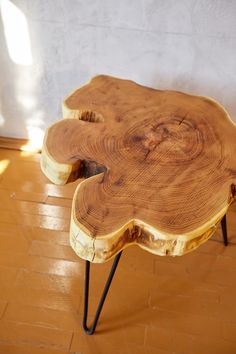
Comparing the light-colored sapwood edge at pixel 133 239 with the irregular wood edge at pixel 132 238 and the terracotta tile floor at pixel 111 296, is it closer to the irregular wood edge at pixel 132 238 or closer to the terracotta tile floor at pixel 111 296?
the irregular wood edge at pixel 132 238

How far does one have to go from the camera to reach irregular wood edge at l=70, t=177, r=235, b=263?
712 millimetres

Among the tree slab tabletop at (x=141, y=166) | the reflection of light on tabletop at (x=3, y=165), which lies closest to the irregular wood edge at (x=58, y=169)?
the tree slab tabletop at (x=141, y=166)

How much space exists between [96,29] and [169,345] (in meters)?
1.16

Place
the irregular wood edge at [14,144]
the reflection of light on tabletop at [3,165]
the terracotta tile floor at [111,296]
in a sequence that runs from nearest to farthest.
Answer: the terracotta tile floor at [111,296], the reflection of light on tabletop at [3,165], the irregular wood edge at [14,144]

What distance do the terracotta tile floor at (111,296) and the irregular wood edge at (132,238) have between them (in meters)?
0.48

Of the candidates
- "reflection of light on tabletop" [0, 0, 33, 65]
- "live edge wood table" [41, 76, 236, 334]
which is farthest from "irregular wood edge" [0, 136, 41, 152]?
"live edge wood table" [41, 76, 236, 334]

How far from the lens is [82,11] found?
4.17ft

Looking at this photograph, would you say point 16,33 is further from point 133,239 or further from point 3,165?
point 133,239

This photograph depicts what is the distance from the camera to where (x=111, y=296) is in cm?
118

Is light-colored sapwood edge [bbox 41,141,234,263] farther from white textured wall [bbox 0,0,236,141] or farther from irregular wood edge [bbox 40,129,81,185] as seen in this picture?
white textured wall [bbox 0,0,236,141]

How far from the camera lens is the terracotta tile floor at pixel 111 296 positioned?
1.06 metres

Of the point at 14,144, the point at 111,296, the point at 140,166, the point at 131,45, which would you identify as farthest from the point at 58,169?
the point at 14,144

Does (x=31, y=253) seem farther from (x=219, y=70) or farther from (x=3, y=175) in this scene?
(x=219, y=70)

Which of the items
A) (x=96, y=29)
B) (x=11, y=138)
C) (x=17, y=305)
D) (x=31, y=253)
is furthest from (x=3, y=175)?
(x=96, y=29)
